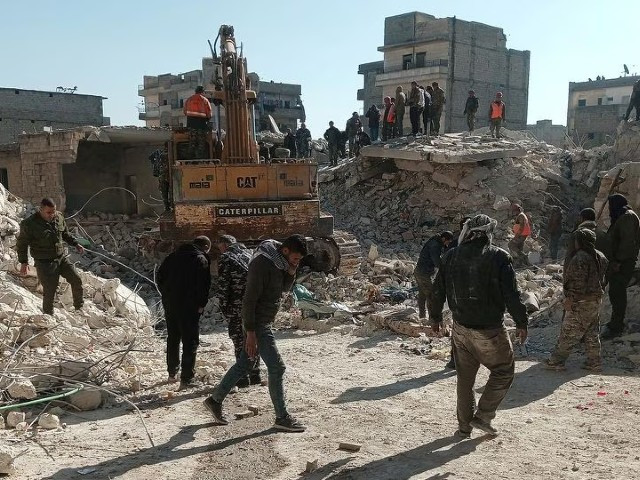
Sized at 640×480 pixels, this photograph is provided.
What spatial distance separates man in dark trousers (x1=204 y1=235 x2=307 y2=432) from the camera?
4.46 meters

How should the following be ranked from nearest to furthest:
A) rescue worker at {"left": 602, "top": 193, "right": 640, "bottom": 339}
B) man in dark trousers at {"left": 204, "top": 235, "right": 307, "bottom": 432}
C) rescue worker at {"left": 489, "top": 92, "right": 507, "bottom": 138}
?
1. man in dark trousers at {"left": 204, "top": 235, "right": 307, "bottom": 432}
2. rescue worker at {"left": 602, "top": 193, "right": 640, "bottom": 339}
3. rescue worker at {"left": 489, "top": 92, "right": 507, "bottom": 138}

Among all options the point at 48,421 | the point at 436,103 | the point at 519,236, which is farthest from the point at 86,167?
the point at 48,421

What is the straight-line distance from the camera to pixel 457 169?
653 inches

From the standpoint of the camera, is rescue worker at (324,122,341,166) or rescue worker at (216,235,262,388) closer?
rescue worker at (216,235,262,388)

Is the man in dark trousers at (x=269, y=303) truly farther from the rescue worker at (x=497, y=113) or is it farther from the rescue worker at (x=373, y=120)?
the rescue worker at (x=373, y=120)

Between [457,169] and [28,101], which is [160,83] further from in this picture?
[457,169]

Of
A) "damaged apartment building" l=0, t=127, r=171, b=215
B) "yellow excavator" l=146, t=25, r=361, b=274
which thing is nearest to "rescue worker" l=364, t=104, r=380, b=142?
"damaged apartment building" l=0, t=127, r=171, b=215

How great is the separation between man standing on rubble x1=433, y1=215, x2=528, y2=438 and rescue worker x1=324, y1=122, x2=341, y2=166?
641 inches

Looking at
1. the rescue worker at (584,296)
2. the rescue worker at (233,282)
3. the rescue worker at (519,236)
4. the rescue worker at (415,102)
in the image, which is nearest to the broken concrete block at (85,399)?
the rescue worker at (233,282)

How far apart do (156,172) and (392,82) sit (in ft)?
111

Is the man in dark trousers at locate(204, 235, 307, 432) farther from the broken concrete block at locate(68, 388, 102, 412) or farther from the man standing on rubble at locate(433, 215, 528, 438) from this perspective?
the broken concrete block at locate(68, 388, 102, 412)

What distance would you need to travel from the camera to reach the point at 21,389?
491 cm

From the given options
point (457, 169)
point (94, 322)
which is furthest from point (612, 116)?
point (94, 322)

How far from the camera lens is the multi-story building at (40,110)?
112 ft
